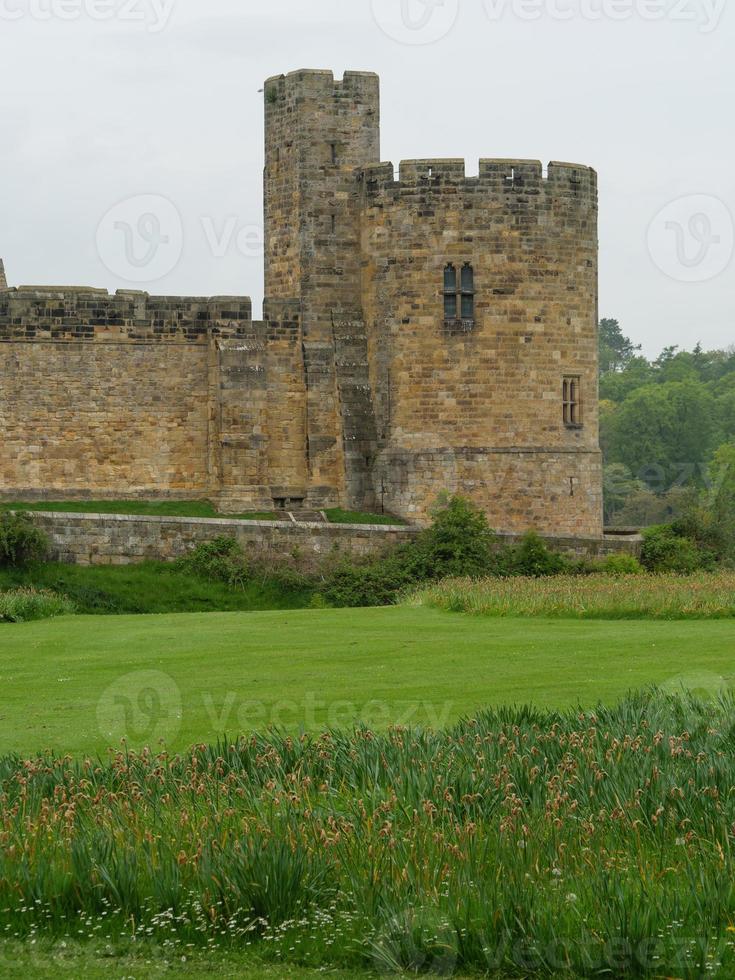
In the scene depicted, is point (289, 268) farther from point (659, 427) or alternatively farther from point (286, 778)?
point (659, 427)

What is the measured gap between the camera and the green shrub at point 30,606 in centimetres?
2405

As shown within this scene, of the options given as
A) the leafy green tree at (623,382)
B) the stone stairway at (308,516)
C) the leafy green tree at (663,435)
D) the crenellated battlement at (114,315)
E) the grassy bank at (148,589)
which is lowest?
the grassy bank at (148,589)

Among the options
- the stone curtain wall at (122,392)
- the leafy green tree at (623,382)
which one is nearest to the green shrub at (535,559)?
the stone curtain wall at (122,392)

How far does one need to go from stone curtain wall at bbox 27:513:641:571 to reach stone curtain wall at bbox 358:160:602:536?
2.47 metres

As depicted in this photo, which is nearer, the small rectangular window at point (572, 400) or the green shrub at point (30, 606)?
the green shrub at point (30, 606)

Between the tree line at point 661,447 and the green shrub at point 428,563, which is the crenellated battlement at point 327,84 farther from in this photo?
the tree line at point 661,447

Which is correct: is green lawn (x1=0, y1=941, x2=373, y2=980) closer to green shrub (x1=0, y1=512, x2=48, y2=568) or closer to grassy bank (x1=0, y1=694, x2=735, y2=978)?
grassy bank (x1=0, y1=694, x2=735, y2=978)

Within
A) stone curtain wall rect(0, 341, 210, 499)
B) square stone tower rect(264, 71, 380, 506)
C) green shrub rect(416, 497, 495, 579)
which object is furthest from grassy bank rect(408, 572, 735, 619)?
stone curtain wall rect(0, 341, 210, 499)

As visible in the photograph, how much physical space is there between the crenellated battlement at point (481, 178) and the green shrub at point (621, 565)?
7.95 m

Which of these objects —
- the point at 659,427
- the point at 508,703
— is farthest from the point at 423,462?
the point at 659,427

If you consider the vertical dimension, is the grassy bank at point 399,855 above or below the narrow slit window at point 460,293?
below

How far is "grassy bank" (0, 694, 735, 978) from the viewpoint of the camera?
8414 mm

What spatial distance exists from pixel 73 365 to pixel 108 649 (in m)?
16.8

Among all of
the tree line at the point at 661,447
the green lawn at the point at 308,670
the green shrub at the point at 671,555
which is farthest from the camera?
the tree line at the point at 661,447
